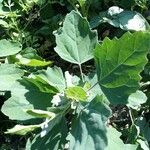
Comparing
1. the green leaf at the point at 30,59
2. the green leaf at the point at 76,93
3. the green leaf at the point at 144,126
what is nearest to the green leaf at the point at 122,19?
the green leaf at the point at 30,59

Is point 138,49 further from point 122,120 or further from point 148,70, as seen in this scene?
point 122,120

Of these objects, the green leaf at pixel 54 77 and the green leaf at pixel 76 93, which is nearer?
the green leaf at pixel 76 93

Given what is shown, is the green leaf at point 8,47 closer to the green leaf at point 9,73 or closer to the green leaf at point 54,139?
the green leaf at point 9,73

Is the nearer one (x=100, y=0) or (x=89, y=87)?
(x=89, y=87)

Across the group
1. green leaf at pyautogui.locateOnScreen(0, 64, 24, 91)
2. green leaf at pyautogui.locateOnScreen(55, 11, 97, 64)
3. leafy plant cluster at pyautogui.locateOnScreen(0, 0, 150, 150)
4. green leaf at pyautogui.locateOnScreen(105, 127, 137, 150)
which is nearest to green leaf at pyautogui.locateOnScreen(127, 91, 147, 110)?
leafy plant cluster at pyautogui.locateOnScreen(0, 0, 150, 150)

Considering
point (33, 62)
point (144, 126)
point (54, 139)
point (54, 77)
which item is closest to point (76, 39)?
point (54, 77)

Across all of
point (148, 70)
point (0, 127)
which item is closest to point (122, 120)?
point (148, 70)

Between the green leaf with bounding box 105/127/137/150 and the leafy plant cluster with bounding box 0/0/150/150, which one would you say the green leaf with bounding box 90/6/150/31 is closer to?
the leafy plant cluster with bounding box 0/0/150/150
